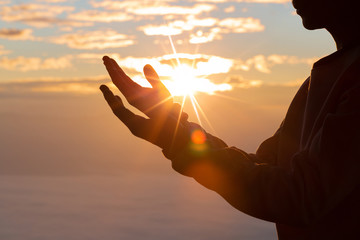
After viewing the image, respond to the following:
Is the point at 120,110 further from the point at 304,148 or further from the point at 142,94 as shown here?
the point at 304,148

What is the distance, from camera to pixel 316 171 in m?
2.30

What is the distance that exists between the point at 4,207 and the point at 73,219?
24.8 m

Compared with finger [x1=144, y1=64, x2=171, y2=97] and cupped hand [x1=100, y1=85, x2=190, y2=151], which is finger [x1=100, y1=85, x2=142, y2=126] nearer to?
cupped hand [x1=100, y1=85, x2=190, y2=151]

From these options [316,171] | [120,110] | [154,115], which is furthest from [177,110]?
[316,171]

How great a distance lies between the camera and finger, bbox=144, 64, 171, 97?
2672 mm

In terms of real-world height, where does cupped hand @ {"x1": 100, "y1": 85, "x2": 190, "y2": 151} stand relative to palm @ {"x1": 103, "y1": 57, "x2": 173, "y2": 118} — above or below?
below

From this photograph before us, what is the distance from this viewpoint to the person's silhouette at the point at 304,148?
2279 mm

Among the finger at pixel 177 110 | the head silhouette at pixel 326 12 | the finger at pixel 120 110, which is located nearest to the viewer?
the finger at pixel 120 110

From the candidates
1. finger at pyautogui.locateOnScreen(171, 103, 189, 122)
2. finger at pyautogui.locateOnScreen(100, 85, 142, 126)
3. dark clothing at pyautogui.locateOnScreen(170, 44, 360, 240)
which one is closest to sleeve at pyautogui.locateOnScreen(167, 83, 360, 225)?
dark clothing at pyautogui.locateOnScreen(170, 44, 360, 240)

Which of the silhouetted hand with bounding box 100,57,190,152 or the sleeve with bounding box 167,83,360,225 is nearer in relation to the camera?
the sleeve with bounding box 167,83,360,225

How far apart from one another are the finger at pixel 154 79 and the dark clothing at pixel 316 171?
308 millimetres

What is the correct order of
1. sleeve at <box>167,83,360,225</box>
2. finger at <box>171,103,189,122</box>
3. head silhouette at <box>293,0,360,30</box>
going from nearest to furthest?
sleeve at <box>167,83,360,225</box> → finger at <box>171,103,189,122</box> → head silhouette at <box>293,0,360,30</box>

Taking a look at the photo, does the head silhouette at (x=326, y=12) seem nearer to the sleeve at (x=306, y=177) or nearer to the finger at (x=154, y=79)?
the sleeve at (x=306, y=177)

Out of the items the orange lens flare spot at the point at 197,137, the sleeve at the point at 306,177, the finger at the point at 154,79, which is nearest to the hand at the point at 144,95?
the finger at the point at 154,79
